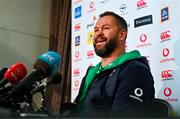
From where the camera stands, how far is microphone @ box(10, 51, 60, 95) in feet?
2.84

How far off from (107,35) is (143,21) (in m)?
0.72

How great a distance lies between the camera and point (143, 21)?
7.05 ft

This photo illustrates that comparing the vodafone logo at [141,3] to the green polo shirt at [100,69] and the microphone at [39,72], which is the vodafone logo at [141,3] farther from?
the microphone at [39,72]

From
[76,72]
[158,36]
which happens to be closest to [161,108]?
[158,36]

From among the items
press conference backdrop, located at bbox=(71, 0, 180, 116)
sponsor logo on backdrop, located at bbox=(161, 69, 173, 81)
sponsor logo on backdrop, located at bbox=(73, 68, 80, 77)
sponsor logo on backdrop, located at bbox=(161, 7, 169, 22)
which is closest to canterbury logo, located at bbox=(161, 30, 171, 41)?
press conference backdrop, located at bbox=(71, 0, 180, 116)

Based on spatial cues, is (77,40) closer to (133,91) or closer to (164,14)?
(164,14)

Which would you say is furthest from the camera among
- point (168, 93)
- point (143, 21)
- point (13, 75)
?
point (143, 21)

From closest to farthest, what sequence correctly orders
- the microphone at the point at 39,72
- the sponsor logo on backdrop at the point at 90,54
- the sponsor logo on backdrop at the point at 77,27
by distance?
1. the microphone at the point at 39,72
2. the sponsor logo on backdrop at the point at 90,54
3. the sponsor logo on backdrop at the point at 77,27

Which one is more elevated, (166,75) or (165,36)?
(165,36)

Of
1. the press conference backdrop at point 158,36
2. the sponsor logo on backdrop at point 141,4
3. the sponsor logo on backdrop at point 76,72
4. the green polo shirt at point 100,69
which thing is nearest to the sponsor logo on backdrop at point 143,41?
the press conference backdrop at point 158,36

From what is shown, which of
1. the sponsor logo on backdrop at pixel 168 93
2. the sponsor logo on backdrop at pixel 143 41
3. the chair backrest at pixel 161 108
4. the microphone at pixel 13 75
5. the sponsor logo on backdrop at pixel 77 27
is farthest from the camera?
the sponsor logo on backdrop at pixel 77 27

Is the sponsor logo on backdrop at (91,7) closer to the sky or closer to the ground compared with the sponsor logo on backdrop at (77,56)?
closer to the sky

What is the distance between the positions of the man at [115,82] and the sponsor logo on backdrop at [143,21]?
629 millimetres

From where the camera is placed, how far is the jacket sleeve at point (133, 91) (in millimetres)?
1143
